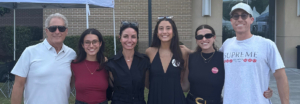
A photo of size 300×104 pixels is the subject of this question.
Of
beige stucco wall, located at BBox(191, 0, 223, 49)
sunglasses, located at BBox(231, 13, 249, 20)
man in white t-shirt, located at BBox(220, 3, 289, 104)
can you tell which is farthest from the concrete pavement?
sunglasses, located at BBox(231, 13, 249, 20)

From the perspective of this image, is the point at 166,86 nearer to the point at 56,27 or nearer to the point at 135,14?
the point at 56,27

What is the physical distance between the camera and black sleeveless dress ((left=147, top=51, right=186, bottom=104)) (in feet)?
9.80

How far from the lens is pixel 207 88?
9.42ft

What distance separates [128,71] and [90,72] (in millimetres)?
416

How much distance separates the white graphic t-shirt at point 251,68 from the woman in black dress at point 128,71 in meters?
0.96

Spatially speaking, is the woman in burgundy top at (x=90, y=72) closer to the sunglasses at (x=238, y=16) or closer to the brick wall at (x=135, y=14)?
the sunglasses at (x=238, y=16)

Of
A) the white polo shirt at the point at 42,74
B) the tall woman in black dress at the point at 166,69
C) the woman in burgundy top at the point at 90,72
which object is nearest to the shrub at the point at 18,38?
the woman in burgundy top at the point at 90,72

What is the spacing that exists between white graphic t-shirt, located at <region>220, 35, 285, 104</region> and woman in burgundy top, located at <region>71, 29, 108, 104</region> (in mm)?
1346

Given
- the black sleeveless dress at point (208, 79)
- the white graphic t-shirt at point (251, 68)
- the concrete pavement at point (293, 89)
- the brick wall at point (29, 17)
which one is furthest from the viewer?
the brick wall at point (29, 17)

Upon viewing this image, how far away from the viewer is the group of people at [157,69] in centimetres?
254

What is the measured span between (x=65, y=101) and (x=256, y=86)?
1.95m

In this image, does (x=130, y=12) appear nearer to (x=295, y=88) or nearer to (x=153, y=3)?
(x=153, y=3)

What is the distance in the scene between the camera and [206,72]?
289cm

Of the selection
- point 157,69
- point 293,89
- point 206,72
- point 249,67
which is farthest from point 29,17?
point 249,67
